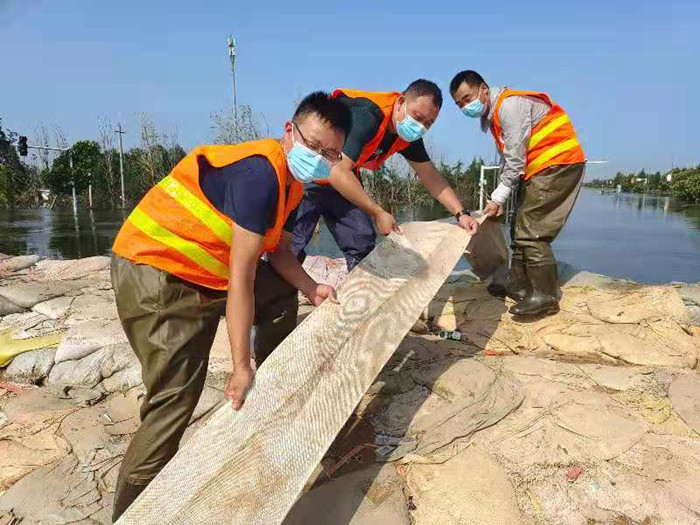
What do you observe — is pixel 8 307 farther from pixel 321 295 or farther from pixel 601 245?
pixel 601 245

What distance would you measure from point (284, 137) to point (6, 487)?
2.11m

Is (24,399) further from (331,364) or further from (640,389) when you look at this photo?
(640,389)

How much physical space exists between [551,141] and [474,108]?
24.7 inches

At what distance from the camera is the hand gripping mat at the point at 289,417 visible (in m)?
1.85

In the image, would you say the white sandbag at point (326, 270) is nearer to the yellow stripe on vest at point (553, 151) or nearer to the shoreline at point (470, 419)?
the shoreline at point (470, 419)

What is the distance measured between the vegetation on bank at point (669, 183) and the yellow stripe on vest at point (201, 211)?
41.3 meters

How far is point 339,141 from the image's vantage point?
2080mm

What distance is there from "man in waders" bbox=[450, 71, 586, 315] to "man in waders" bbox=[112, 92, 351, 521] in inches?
81.4

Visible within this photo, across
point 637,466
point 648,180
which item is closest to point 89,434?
point 637,466

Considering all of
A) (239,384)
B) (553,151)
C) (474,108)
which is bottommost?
(239,384)

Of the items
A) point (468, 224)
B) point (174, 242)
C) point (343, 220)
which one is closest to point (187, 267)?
point (174, 242)

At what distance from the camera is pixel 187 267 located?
2.06 m

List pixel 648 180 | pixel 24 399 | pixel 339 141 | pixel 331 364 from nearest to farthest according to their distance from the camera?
pixel 339 141
pixel 331 364
pixel 24 399
pixel 648 180

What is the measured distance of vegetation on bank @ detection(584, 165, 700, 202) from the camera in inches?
1451
